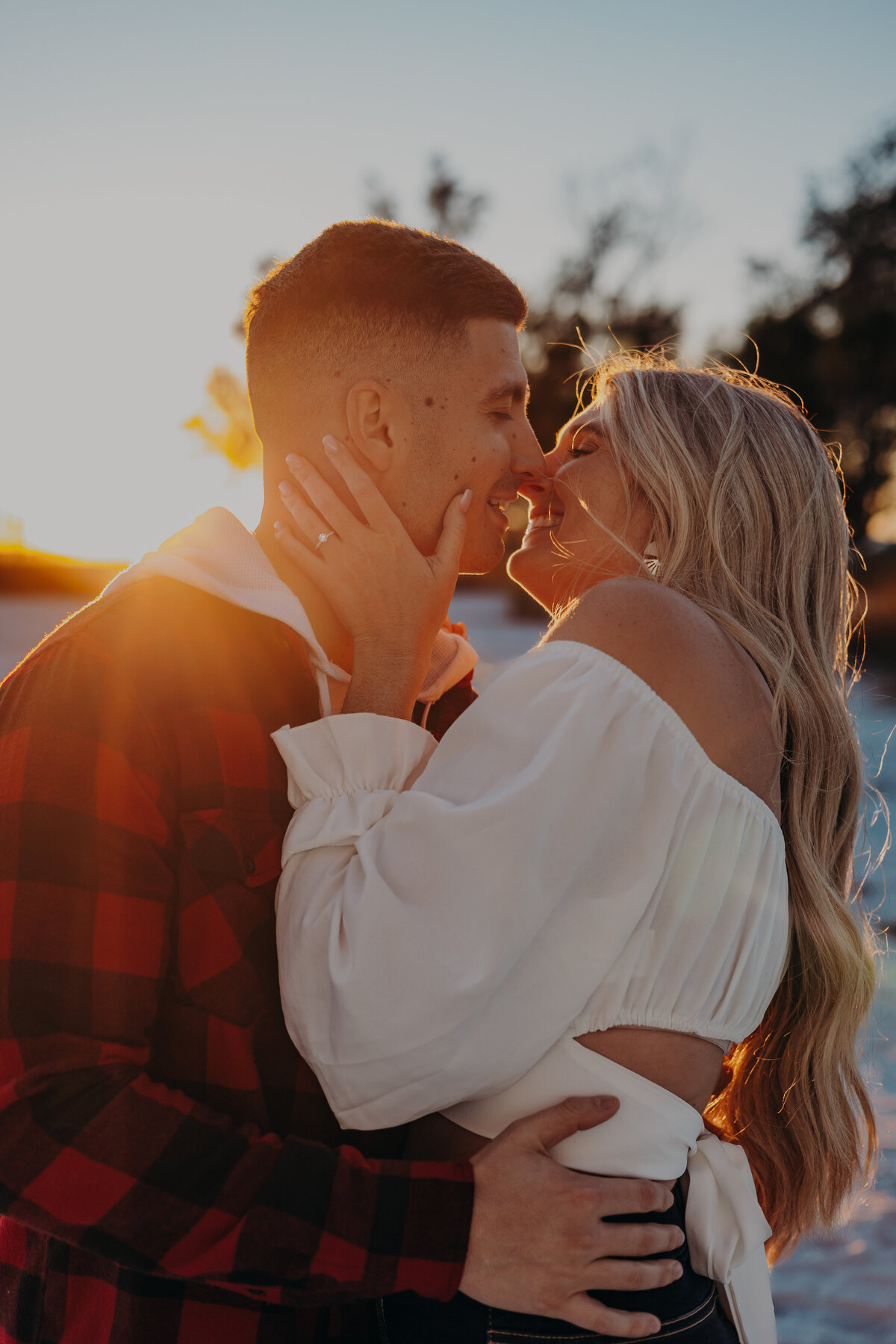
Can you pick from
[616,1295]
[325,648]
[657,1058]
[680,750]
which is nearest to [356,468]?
[325,648]

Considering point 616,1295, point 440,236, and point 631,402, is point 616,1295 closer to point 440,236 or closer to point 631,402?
point 631,402

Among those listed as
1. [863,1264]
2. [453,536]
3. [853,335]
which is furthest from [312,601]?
[853,335]

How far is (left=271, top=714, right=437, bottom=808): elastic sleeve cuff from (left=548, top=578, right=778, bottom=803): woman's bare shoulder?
0.34 meters

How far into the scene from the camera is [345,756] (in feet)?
5.59

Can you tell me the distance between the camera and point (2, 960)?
4.62 feet

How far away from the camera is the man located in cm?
139

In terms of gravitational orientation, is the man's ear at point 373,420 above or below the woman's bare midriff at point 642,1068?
above

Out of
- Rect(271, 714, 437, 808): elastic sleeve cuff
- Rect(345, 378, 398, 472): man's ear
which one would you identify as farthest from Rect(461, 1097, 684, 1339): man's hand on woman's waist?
Rect(345, 378, 398, 472): man's ear

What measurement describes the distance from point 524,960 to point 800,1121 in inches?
38.6

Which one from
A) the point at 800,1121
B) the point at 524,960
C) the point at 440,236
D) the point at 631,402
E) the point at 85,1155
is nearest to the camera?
the point at 85,1155

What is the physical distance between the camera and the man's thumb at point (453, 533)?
2189mm

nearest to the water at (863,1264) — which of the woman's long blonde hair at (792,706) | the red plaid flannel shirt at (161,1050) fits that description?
the woman's long blonde hair at (792,706)

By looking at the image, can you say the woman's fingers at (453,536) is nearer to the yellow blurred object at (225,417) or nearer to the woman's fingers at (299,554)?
the woman's fingers at (299,554)

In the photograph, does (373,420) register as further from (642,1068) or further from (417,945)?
(642,1068)
